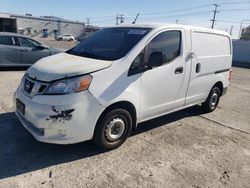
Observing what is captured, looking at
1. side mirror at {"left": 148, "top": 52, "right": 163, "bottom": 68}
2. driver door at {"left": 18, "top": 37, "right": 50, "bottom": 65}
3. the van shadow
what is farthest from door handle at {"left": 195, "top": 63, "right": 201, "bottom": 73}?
driver door at {"left": 18, "top": 37, "right": 50, "bottom": 65}

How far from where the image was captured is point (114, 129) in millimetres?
3846

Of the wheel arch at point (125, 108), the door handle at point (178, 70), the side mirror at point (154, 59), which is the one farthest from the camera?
the door handle at point (178, 70)

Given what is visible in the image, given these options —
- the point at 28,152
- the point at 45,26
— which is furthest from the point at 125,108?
the point at 45,26

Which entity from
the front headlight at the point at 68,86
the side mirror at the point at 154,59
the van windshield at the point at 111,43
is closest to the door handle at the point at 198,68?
the side mirror at the point at 154,59

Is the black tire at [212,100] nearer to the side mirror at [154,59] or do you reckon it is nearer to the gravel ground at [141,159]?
the gravel ground at [141,159]

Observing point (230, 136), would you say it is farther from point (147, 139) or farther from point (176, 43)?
point (176, 43)

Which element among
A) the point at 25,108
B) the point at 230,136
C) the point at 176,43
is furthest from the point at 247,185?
the point at 25,108

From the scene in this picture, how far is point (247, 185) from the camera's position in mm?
3256

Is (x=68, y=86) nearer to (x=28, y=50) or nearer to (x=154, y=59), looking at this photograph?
(x=154, y=59)

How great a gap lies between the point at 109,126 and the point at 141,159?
2.18ft

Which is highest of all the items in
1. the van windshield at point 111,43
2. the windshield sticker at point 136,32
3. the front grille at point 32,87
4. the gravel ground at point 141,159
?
the windshield sticker at point 136,32

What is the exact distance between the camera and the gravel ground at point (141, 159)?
316cm

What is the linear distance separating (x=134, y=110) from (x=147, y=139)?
708mm

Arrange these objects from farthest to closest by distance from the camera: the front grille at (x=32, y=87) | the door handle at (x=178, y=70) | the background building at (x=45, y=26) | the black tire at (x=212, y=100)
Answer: the background building at (x=45, y=26)
the black tire at (x=212, y=100)
the door handle at (x=178, y=70)
the front grille at (x=32, y=87)
